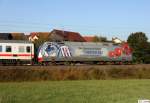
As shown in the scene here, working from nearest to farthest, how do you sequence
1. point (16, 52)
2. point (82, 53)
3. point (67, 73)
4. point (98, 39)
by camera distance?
1. point (67, 73)
2. point (16, 52)
3. point (82, 53)
4. point (98, 39)

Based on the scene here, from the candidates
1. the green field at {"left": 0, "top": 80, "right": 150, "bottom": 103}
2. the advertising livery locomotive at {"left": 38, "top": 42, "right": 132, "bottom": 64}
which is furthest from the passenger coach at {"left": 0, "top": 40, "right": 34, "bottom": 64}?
the green field at {"left": 0, "top": 80, "right": 150, "bottom": 103}

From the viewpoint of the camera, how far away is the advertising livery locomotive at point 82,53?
5103 centimetres

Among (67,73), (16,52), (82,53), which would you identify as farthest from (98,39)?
(67,73)

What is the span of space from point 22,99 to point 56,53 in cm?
3635

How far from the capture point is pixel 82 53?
53.4 m

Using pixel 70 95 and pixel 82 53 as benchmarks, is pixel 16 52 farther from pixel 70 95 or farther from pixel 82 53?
pixel 70 95

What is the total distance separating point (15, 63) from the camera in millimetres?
48250

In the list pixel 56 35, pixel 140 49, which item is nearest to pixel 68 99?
pixel 140 49

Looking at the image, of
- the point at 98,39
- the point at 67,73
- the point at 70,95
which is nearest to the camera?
the point at 70,95

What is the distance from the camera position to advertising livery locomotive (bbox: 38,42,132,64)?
51.0 meters

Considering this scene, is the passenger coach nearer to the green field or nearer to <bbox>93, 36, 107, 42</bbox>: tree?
the green field

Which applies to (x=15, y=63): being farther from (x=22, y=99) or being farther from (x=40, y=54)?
(x=22, y=99)

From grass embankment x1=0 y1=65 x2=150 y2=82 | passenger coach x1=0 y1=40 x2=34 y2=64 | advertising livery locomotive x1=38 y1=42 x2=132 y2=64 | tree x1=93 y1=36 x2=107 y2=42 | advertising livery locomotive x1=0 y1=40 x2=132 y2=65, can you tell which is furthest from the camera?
tree x1=93 y1=36 x2=107 y2=42

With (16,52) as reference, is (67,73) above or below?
below
